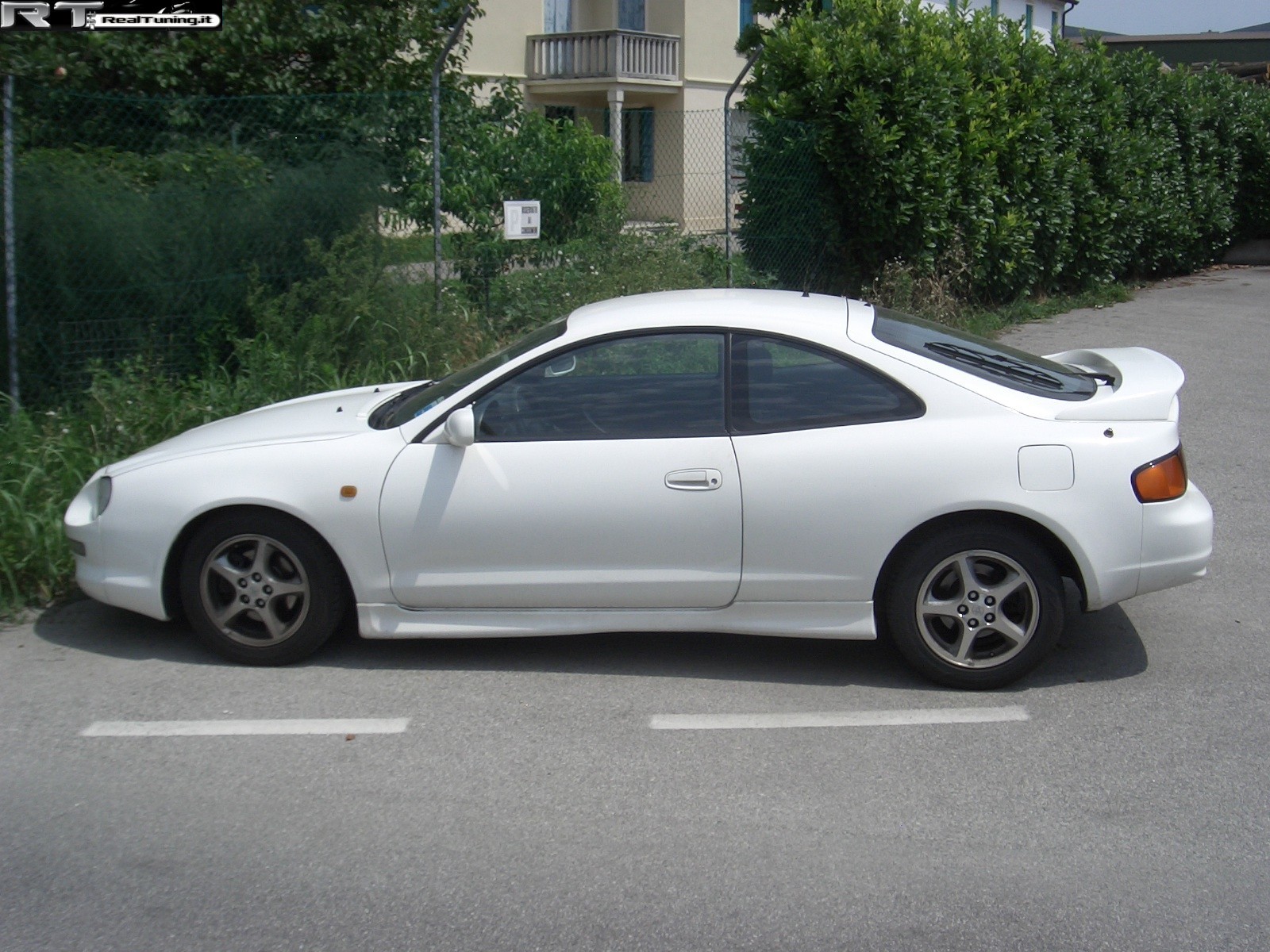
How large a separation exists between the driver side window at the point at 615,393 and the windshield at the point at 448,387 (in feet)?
0.56

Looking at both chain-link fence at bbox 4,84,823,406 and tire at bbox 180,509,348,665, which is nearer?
tire at bbox 180,509,348,665

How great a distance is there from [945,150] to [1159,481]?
8934mm

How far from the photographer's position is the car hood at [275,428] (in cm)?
543

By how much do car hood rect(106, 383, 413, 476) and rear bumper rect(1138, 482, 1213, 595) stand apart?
3.13 metres

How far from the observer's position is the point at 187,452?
5438 millimetres

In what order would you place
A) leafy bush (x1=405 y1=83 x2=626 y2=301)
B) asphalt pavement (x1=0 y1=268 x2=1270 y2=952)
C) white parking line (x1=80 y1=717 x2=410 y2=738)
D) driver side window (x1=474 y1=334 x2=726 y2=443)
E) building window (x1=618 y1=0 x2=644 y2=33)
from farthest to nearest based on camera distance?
building window (x1=618 y1=0 x2=644 y2=33) → leafy bush (x1=405 y1=83 x2=626 y2=301) → driver side window (x1=474 y1=334 x2=726 y2=443) → white parking line (x1=80 y1=717 x2=410 y2=738) → asphalt pavement (x1=0 y1=268 x2=1270 y2=952)

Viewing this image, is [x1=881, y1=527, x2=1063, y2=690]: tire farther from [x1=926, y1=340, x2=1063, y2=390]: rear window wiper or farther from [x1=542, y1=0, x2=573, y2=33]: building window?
[x1=542, y1=0, x2=573, y2=33]: building window

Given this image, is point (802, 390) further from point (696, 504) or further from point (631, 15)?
point (631, 15)

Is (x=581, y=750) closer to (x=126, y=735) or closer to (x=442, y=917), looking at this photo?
(x=442, y=917)

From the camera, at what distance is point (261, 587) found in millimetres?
5348

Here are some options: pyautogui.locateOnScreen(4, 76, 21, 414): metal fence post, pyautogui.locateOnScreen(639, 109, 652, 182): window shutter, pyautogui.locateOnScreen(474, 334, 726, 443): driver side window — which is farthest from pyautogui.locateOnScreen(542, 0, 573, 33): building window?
pyautogui.locateOnScreen(474, 334, 726, 443): driver side window

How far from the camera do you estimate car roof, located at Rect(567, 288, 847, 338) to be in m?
5.28

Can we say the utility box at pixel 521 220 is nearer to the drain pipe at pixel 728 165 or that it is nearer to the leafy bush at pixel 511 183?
the leafy bush at pixel 511 183

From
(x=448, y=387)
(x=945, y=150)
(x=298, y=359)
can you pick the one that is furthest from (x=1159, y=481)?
(x=945, y=150)
